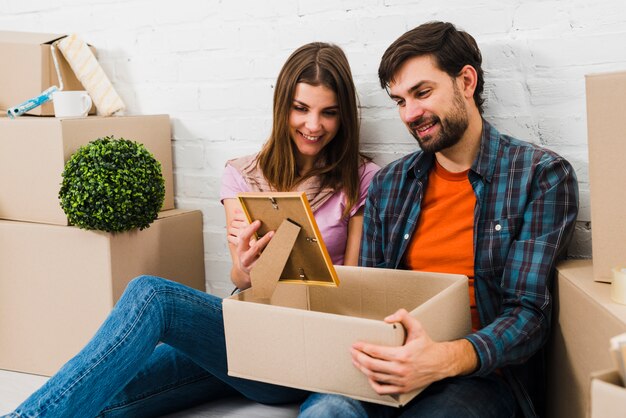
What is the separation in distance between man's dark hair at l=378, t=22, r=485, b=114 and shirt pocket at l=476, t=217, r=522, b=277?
32cm

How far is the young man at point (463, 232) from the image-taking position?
47.8 inches

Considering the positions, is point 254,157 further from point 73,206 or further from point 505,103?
point 505,103

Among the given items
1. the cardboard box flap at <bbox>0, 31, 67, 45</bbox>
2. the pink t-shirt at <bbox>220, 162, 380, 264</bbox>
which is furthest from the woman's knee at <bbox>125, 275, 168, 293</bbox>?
the cardboard box flap at <bbox>0, 31, 67, 45</bbox>

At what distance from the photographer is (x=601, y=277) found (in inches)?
49.1

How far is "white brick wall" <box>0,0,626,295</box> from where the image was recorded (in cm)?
157

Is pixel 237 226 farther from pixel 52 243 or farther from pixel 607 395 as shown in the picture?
pixel 607 395

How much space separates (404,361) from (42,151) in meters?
1.23

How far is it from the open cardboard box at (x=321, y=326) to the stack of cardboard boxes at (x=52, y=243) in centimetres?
64

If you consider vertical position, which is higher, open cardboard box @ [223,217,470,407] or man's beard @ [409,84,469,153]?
man's beard @ [409,84,469,153]

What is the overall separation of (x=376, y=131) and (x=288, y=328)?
0.78m

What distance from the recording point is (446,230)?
4.91ft

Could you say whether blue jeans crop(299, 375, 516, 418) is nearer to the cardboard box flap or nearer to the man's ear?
the man's ear

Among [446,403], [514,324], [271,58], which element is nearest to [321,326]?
[446,403]

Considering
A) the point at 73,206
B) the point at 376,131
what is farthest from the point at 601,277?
the point at 73,206
